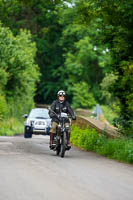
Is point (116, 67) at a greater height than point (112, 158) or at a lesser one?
greater

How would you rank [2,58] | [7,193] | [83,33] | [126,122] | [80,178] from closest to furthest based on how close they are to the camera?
[7,193], [80,178], [126,122], [2,58], [83,33]

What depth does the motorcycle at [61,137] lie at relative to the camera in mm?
17016

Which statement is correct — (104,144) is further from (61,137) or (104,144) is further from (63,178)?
(63,178)

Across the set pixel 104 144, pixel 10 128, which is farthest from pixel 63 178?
pixel 10 128

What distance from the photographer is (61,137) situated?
17281 millimetres

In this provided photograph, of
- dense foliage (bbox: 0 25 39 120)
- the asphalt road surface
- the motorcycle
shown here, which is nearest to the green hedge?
the asphalt road surface

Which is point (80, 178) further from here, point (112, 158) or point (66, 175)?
point (112, 158)

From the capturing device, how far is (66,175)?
12.3m

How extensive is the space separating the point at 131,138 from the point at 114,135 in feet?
3.16

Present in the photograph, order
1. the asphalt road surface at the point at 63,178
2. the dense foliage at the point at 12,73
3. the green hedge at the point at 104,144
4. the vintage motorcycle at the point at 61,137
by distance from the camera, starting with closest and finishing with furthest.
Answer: the asphalt road surface at the point at 63,178, the green hedge at the point at 104,144, the vintage motorcycle at the point at 61,137, the dense foliage at the point at 12,73

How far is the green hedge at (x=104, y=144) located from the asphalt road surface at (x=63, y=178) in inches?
21.4

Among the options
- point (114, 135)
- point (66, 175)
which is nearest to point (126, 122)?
point (114, 135)

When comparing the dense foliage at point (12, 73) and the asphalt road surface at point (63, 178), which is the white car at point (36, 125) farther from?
the asphalt road surface at point (63, 178)

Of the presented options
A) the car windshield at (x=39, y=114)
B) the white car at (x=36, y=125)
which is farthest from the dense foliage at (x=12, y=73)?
the white car at (x=36, y=125)
